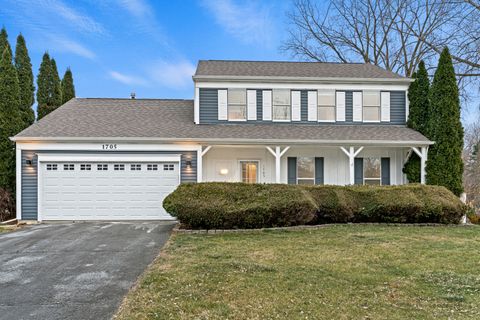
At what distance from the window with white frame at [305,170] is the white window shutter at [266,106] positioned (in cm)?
215

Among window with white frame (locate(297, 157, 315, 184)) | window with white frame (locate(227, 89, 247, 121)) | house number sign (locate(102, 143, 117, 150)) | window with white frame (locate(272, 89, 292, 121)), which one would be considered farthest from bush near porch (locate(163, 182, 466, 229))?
window with white frame (locate(227, 89, 247, 121))

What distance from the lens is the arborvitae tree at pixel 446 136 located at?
12.3 m

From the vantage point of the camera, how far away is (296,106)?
545 inches

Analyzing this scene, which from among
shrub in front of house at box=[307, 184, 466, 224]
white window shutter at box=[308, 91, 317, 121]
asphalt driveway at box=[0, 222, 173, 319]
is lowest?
asphalt driveway at box=[0, 222, 173, 319]

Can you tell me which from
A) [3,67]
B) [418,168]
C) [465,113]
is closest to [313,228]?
[418,168]

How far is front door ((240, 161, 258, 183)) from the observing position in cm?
1350

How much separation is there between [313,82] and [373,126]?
3132mm

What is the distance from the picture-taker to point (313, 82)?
1380cm

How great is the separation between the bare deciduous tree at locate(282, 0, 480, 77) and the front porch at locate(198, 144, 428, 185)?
10.1 metres

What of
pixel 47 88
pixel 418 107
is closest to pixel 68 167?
pixel 47 88

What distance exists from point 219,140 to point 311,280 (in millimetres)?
7699

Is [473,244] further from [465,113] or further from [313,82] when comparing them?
[465,113]

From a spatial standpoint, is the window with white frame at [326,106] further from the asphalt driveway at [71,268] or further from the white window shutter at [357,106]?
the asphalt driveway at [71,268]

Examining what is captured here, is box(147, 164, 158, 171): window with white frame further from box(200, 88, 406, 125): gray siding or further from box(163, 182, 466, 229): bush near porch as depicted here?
box(163, 182, 466, 229): bush near porch
